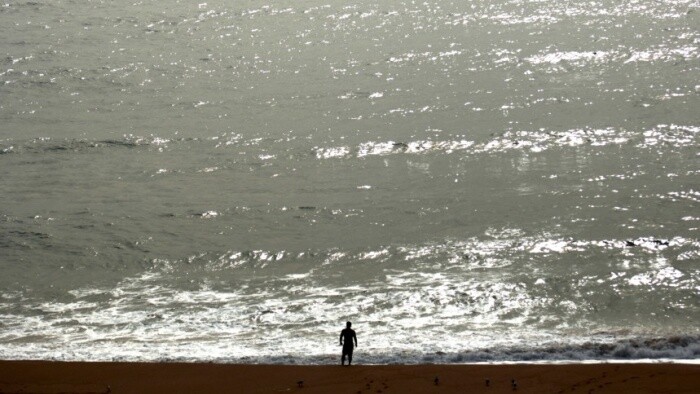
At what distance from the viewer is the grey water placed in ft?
56.4

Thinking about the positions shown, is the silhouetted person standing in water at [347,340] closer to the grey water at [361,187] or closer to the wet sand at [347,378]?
the wet sand at [347,378]

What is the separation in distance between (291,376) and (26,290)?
24.9 ft

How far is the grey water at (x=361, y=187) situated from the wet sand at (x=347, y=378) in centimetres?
96

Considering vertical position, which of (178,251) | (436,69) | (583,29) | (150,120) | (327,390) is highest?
(583,29)

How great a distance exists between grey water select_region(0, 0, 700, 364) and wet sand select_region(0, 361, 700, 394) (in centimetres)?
96

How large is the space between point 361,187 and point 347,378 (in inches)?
364

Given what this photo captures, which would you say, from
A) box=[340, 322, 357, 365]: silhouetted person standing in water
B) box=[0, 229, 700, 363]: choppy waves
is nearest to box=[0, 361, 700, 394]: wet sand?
box=[340, 322, 357, 365]: silhouetted person standing in water

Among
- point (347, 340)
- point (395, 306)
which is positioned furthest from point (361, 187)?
point (347, 340)

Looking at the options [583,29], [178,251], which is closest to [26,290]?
[178,251]

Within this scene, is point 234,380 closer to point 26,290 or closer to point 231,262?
point 231,262

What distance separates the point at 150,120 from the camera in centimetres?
2850

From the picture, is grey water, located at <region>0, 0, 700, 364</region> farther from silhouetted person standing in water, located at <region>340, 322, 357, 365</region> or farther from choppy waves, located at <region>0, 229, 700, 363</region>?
silhouetted person standing in water, located at <region>340, 322, 357, 365</region>

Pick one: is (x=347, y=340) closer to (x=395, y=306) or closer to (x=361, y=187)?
(x=395, y=306)

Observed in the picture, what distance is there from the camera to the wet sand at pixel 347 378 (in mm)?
13906
